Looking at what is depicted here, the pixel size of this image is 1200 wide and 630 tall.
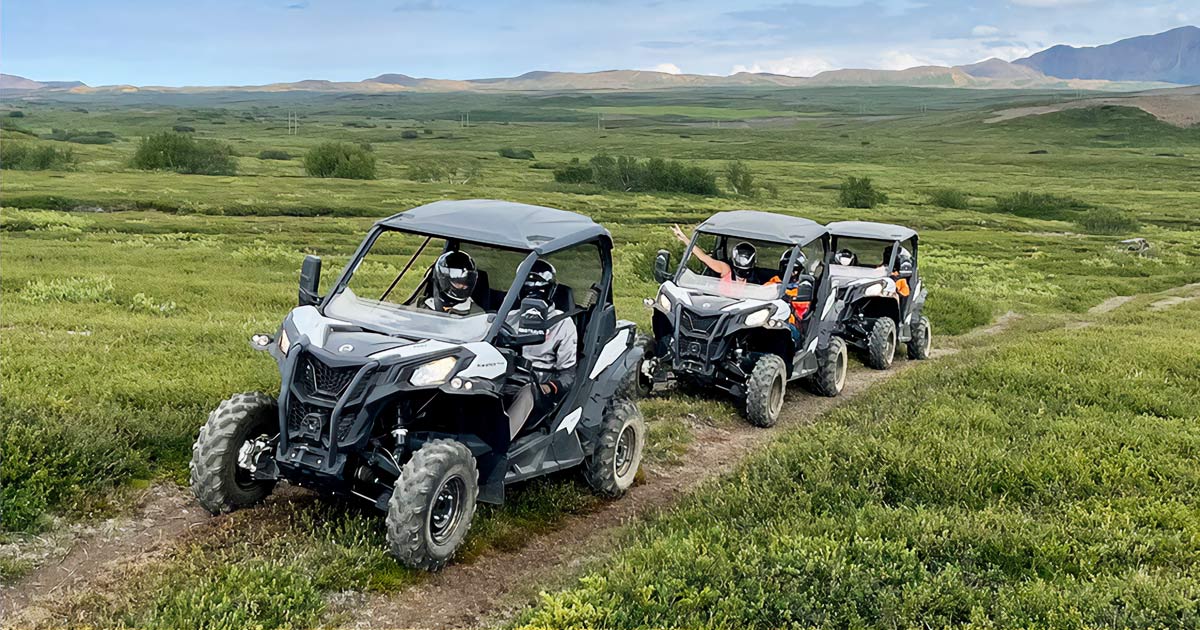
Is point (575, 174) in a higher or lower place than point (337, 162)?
lower

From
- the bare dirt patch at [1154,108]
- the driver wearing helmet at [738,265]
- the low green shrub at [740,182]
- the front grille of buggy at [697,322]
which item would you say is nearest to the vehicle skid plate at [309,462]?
the front grille of buggy at [697,322]

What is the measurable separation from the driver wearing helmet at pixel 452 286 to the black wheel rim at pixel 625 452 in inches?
73.8

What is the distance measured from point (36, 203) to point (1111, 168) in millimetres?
112205

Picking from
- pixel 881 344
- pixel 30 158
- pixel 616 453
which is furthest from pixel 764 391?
pixel 30 158

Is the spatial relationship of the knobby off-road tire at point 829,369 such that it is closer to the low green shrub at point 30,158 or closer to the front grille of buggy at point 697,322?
the front grille of buggy at point 697,322

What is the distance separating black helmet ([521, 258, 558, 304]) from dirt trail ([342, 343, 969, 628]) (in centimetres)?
196

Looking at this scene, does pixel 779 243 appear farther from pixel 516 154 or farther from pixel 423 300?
pixel 516 154

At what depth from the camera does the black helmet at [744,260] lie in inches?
510

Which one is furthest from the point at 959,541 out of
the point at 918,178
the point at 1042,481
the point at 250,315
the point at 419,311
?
the point at 918,178

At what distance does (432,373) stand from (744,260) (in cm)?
753

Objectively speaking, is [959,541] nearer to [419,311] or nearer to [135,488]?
[419,311]

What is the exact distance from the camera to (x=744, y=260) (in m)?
12.9

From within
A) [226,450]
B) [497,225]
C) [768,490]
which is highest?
[497,225]

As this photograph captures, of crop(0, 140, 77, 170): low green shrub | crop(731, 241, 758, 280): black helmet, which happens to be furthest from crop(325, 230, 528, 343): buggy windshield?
crop(0, 140, 77, 170): low green shrub
